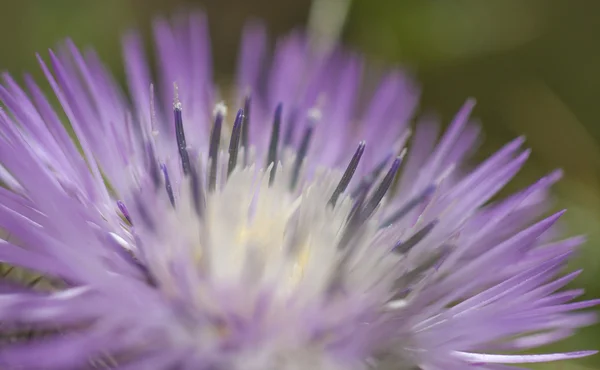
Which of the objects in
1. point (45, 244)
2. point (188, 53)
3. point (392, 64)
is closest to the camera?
point (45, 244)

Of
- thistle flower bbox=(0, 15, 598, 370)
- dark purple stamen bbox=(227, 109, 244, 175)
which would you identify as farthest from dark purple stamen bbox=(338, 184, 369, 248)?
dark purple stamen bbox=(227, 109, 244, 175)

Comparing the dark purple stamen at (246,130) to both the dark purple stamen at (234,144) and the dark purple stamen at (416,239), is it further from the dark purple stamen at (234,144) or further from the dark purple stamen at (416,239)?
the dark purple stamen at (416,239)

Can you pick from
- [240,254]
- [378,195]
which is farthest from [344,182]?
[240,254]

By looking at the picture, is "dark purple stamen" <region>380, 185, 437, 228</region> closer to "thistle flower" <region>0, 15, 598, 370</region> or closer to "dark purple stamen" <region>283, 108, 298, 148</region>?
"thistle flower" <region>0, 15, 598, 370</region>

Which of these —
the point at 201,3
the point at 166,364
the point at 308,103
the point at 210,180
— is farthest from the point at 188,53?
the point at 166,364

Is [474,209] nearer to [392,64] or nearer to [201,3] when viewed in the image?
[392,64]

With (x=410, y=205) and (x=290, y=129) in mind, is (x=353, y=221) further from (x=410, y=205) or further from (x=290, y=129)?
(x=290, y=129)

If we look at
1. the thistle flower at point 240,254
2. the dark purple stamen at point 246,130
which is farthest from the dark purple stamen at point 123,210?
the dark purple stamen at point 246,130
